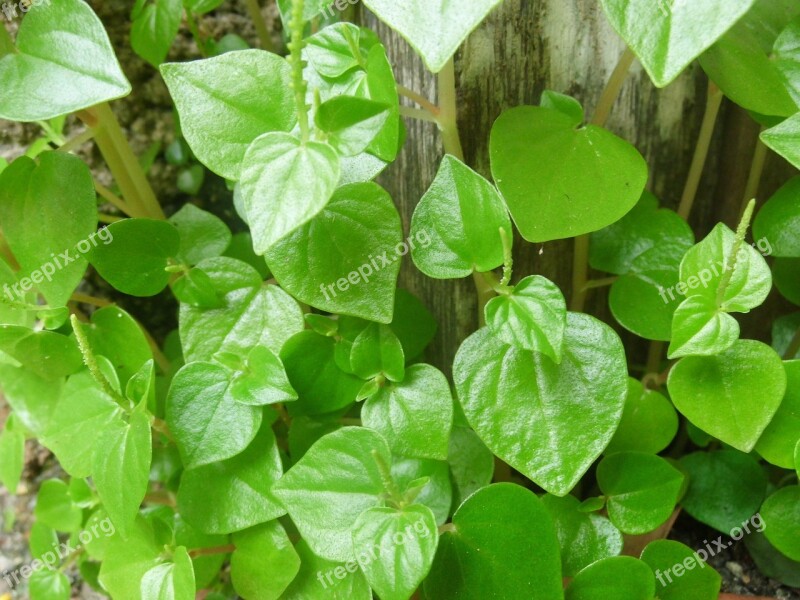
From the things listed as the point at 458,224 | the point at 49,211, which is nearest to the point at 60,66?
the point at 49,211

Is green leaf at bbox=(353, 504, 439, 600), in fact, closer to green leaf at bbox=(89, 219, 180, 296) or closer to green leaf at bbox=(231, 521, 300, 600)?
green leaf at bbox=(231, 521, 300, 600)

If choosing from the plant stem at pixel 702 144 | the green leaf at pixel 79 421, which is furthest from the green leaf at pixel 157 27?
the plant stem at pixel 702 144

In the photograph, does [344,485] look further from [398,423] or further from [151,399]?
[151,399]

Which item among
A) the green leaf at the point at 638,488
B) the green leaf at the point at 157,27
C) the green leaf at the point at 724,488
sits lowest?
the green leaf at the point at 724,488

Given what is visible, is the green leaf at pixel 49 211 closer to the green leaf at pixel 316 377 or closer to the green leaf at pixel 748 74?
the green leaf at pixel 316 377

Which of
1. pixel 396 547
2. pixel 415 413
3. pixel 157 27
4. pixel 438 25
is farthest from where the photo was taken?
pixel 157 27

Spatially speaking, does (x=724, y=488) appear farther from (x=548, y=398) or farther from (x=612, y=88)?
(x=612, y=88)
